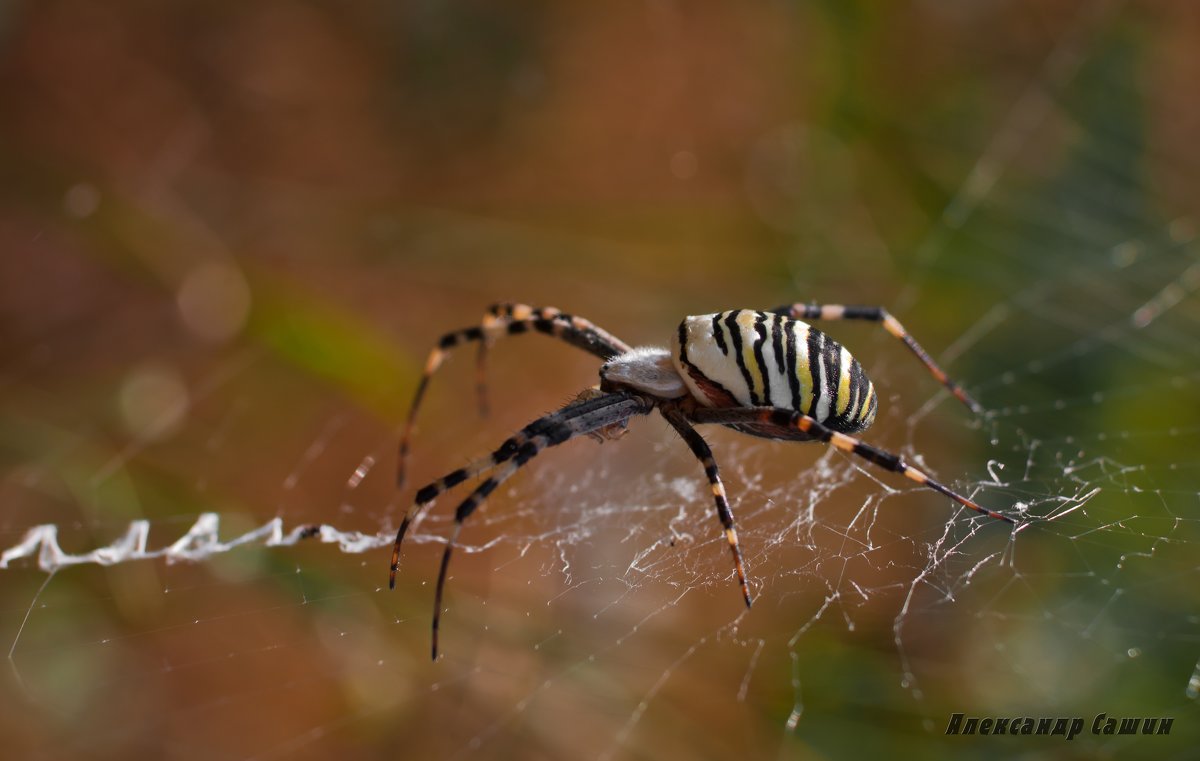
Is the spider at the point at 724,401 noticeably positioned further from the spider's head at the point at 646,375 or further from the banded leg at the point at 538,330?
the banded leg at the point at 538,330

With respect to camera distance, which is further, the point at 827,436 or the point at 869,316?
the point at 869,316

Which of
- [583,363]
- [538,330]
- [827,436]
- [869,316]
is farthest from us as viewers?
[583,363]

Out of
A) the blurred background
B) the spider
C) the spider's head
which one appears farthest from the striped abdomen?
the blurred background

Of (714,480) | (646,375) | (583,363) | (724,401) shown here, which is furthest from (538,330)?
(583,363)

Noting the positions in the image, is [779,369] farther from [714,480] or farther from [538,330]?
[538,330]

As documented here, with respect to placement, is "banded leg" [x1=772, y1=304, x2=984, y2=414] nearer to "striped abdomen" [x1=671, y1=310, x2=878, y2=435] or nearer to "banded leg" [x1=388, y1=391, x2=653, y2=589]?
"striped abdomen" [x1=671, y1=310, x2=878, y2=435]

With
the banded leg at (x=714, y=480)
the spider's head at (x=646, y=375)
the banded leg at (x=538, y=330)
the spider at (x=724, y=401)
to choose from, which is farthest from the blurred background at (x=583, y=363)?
the banded leg at (x=538, y=330)
